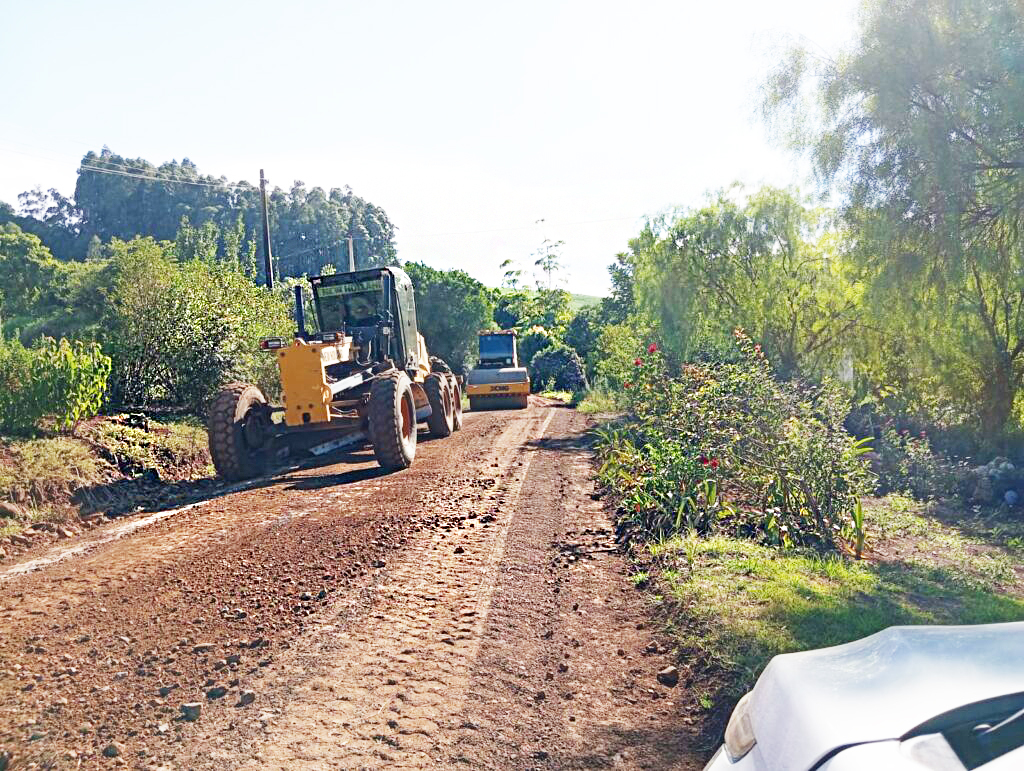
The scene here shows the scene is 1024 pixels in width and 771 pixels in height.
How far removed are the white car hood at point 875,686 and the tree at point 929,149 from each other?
895 cm

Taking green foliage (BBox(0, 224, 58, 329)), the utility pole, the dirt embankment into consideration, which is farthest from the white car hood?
green foliage (BBox(0, 224, 58, 329))

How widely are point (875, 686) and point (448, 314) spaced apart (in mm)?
44811

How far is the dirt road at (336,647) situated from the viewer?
3.64 m

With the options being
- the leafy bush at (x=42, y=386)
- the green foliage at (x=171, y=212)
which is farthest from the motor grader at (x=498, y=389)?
the green foliage at (x=171, y=212)

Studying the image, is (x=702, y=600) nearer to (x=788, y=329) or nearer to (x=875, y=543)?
(x=875, y=543)

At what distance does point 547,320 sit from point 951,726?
5895 cm

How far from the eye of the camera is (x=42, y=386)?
1045 cm

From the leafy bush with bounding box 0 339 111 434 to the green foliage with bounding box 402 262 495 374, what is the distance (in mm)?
34791

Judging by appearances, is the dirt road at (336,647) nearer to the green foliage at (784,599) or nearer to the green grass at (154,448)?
the green foliage at (784,599)

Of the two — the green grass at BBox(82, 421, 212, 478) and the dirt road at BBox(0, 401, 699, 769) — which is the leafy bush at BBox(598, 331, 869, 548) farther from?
the green grass at BBox(82, 421, 212, 478)

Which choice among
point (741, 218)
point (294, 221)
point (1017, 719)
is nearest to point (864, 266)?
point (741, 218)

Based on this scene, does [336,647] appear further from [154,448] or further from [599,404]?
[599,404]

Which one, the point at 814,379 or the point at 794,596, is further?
the point at 814,379

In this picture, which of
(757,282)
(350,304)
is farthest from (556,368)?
(350,304)
